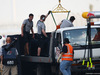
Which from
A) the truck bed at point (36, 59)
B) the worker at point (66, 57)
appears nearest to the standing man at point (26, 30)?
the truck bed at point (36, 59)

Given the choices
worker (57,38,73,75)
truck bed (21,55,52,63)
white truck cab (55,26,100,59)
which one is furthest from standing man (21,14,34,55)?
worker (57,38,73,75)

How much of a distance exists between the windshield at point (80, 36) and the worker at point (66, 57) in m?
0.82

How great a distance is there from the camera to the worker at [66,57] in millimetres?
12633

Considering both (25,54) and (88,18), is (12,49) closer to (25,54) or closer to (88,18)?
(25,54)

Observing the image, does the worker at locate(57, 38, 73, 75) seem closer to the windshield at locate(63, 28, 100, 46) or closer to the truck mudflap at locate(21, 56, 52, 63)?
the windshield at locate(63, 28, 100, 46)

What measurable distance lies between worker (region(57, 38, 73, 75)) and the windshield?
815 mm

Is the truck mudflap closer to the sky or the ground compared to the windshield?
closer to the ground

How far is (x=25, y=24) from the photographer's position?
1521 cm

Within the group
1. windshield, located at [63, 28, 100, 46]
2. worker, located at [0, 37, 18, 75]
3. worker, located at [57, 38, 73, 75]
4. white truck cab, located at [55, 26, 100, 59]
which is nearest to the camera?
worker, located at [57, 38, 73, 75]

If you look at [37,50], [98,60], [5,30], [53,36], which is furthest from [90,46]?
[5,30]

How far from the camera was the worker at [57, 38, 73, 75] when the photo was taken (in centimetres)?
1263

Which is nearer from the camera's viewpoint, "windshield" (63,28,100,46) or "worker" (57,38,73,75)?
"worker" (57,38,73,75)

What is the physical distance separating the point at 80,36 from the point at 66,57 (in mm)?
1176

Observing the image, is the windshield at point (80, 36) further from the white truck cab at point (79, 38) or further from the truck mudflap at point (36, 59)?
the truck mudflap at point (36, 59)
